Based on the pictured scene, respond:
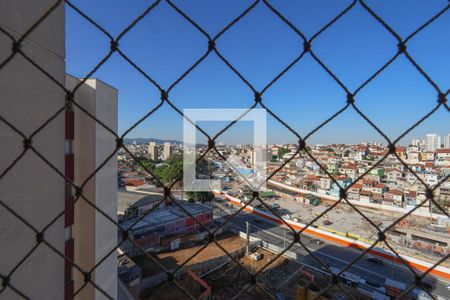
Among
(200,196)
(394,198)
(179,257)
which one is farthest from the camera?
(394,198)

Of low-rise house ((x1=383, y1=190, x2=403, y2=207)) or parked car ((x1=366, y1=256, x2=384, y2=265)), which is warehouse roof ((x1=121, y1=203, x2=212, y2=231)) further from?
low-rise house ((x1=383, y1=190, x2=403, y2=207))

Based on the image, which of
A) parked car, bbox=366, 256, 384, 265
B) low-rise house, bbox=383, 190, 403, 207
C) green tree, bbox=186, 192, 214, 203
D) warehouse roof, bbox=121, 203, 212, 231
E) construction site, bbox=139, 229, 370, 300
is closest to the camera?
construction site, bbox=139, 229, 370, 300

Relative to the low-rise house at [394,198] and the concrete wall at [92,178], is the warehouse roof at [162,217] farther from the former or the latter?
the low-rise house at [394,198]

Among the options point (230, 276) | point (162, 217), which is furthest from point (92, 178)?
point (162, 217)

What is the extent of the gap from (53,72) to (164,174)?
13.9 m

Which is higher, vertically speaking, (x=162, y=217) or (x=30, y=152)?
(x=30, y=152)

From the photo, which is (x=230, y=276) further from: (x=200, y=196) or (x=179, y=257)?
(x=200, y=196)

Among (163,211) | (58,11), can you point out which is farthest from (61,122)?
(163,211)

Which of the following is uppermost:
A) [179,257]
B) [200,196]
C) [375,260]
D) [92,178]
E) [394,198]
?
[92,178]

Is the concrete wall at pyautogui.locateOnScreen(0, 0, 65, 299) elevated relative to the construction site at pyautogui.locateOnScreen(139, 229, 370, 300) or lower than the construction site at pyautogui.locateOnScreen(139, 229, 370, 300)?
elevated

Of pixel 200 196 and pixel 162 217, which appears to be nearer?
pixel 162 217

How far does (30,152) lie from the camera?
0.83 metres

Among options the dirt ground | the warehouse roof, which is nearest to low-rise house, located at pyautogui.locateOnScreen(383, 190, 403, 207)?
the dirt ground

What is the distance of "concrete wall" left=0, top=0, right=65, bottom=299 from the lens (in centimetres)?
74
